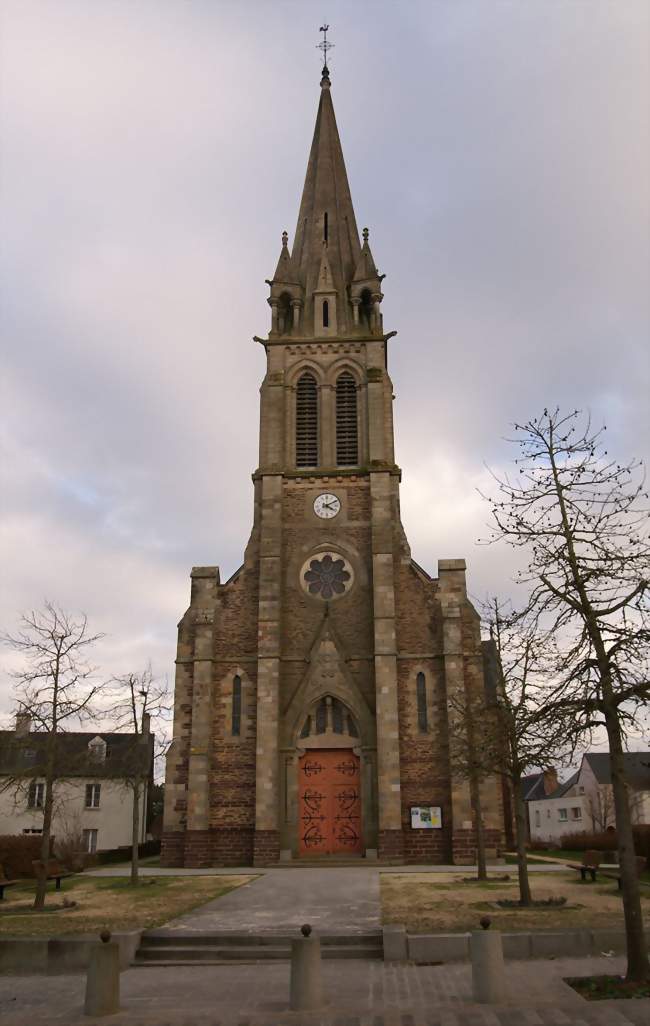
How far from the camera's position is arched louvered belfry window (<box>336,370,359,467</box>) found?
34844mm

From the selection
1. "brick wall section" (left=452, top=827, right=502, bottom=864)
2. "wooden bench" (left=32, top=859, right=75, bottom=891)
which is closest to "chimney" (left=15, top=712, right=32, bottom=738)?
"wooden bench" (left=32, top=859, right=75, bottom=891)

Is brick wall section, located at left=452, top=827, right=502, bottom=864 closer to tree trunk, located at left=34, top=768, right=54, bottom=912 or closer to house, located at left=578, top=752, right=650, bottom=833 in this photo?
tree trunk, located at left=34, top=768, right=54, bottom=912

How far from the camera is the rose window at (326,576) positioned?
105 ft

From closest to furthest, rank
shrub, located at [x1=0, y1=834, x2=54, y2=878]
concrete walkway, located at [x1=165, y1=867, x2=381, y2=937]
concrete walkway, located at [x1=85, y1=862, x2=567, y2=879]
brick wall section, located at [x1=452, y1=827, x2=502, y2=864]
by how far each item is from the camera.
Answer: concrete walkway, located at [x1=165, y1=867, x2=381, y2=937] < concrete walkway, located at [x1=85, y1=862, x2=567, y2=879] < brick wall section, located at [x1=452, y1=827, x2=502, y2=864] < shrub, located at [x1=0, y1=834, x2=54, y2=878]

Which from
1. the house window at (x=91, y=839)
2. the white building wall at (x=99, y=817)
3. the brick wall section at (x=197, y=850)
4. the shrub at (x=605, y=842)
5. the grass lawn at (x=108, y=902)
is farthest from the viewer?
the white building wall at (x=99, y=817)

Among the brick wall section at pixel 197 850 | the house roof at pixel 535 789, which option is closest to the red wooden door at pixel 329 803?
the brick wall section at pixel 197 850

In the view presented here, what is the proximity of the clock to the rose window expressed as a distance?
5.66ft

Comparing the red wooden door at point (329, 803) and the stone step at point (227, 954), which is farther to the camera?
the red wooden door at point (329, 803)

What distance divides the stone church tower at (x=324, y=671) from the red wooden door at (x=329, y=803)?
0.05m

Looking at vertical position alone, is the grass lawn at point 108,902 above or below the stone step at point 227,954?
above

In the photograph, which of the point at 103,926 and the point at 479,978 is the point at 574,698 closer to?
the point at 479,978

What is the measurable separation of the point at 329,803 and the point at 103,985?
20331 mm

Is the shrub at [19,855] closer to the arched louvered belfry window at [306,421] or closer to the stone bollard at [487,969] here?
the arched louvered belfry window at [306,421]

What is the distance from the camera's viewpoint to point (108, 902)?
1803 centimetres
